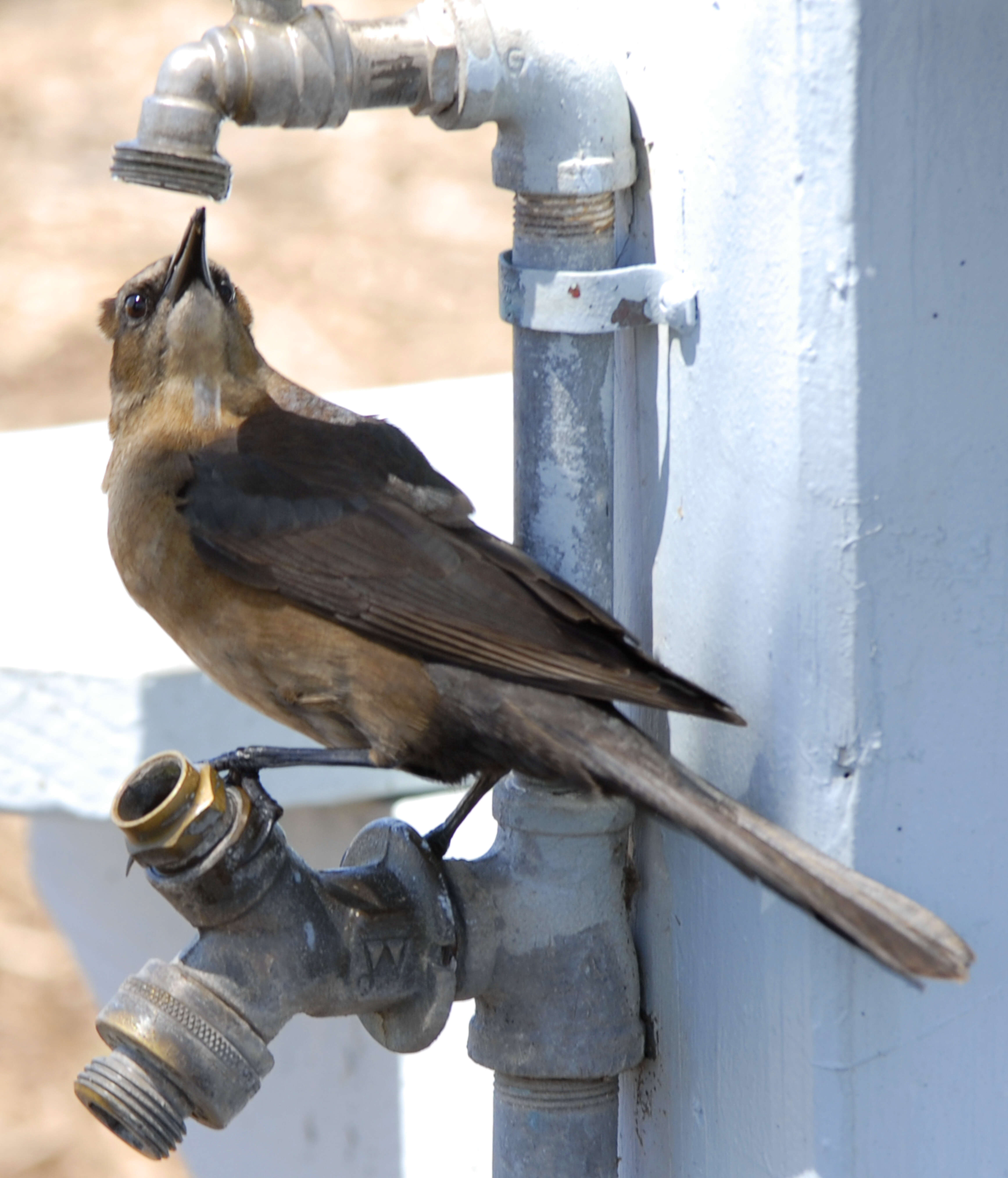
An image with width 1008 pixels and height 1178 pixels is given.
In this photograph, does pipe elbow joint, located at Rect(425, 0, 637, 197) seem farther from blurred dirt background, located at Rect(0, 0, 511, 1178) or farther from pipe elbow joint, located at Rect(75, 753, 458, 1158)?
blurred dirt background, located at Rect(0, 0, 511, 1178)

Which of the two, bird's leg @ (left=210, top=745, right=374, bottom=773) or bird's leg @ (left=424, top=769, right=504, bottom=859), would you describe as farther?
bird's leg @ (left=210, top=745, right=374, bottom=773)

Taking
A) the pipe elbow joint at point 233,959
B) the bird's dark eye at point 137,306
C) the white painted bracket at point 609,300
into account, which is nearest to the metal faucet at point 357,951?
the pipe elbow joint at point 233,959

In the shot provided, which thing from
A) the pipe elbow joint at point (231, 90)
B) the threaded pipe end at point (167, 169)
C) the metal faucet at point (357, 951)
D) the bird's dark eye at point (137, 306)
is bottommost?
the metal faucet at point (357, 951)

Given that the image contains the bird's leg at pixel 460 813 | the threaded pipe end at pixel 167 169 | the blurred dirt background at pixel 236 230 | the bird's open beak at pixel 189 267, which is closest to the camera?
the threaded pipe end at pixel 167 169

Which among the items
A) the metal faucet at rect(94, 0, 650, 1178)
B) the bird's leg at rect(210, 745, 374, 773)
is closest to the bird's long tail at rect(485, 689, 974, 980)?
the metal faucet at rect(94, 0, 650, 1178)

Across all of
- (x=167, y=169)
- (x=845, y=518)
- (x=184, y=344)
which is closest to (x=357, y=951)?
(x=845, y=518)

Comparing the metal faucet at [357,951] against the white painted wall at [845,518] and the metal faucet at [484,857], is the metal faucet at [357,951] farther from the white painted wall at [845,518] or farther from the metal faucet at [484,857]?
the white painted wall at [845,518]

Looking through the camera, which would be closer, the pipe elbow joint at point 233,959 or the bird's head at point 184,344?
the pipe elbow joint at point 233,959

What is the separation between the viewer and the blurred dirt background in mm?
7023

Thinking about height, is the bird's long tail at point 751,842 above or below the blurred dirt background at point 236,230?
below

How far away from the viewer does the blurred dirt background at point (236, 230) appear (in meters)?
7.02

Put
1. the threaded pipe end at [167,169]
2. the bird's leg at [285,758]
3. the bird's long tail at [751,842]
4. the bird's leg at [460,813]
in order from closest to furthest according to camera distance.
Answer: the bird's long tail at [751,842] < the threaded pipe end at [167,169] < the bird's leg at [460,813] < the bird's leg at [285,758]

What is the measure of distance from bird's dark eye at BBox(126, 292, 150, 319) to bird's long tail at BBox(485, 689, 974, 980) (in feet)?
3.79

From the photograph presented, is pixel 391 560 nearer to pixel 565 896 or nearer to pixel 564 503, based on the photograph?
pixel 564 503
